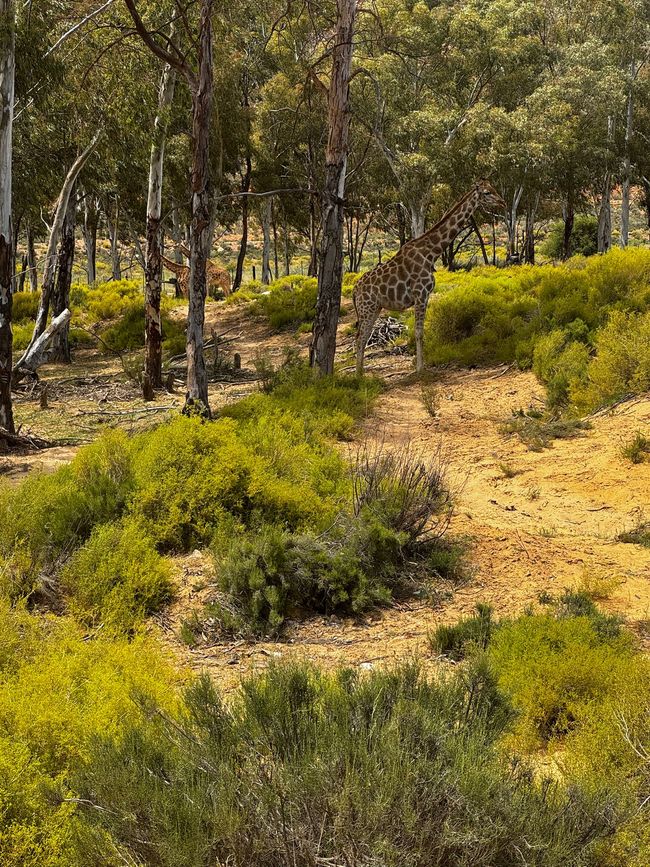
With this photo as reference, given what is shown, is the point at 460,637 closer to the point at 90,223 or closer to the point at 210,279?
the point at 210,279

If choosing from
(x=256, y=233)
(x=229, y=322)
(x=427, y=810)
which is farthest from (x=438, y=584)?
(x=256, y=233)

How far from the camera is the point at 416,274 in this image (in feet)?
46.5

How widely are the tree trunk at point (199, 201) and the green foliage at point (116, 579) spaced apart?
4087 millimetres

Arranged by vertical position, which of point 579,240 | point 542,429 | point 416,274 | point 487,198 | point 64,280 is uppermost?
point 579,240

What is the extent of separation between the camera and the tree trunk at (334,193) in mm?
12539

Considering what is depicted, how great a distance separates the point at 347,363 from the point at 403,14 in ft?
87.0

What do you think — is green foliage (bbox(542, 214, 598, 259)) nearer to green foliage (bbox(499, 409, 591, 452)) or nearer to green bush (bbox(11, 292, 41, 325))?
green bush (bbox(11, 292, 41, 325))

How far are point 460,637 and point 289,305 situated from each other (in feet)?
58.0

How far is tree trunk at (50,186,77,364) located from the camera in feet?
61.1

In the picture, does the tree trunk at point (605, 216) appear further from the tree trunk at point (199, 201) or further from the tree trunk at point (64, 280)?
the tree trunk at point (199, 201)

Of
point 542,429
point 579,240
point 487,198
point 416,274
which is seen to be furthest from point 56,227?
point 579,240

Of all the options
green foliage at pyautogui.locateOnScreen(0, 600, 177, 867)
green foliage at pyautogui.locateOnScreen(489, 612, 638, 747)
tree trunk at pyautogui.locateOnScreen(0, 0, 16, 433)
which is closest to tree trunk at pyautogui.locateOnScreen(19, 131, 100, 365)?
tree trunk at pyautogui.locateOnScreen(0, 0, 16, 433)

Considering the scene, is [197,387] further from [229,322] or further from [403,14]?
[403,14]

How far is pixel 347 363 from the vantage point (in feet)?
51.7
